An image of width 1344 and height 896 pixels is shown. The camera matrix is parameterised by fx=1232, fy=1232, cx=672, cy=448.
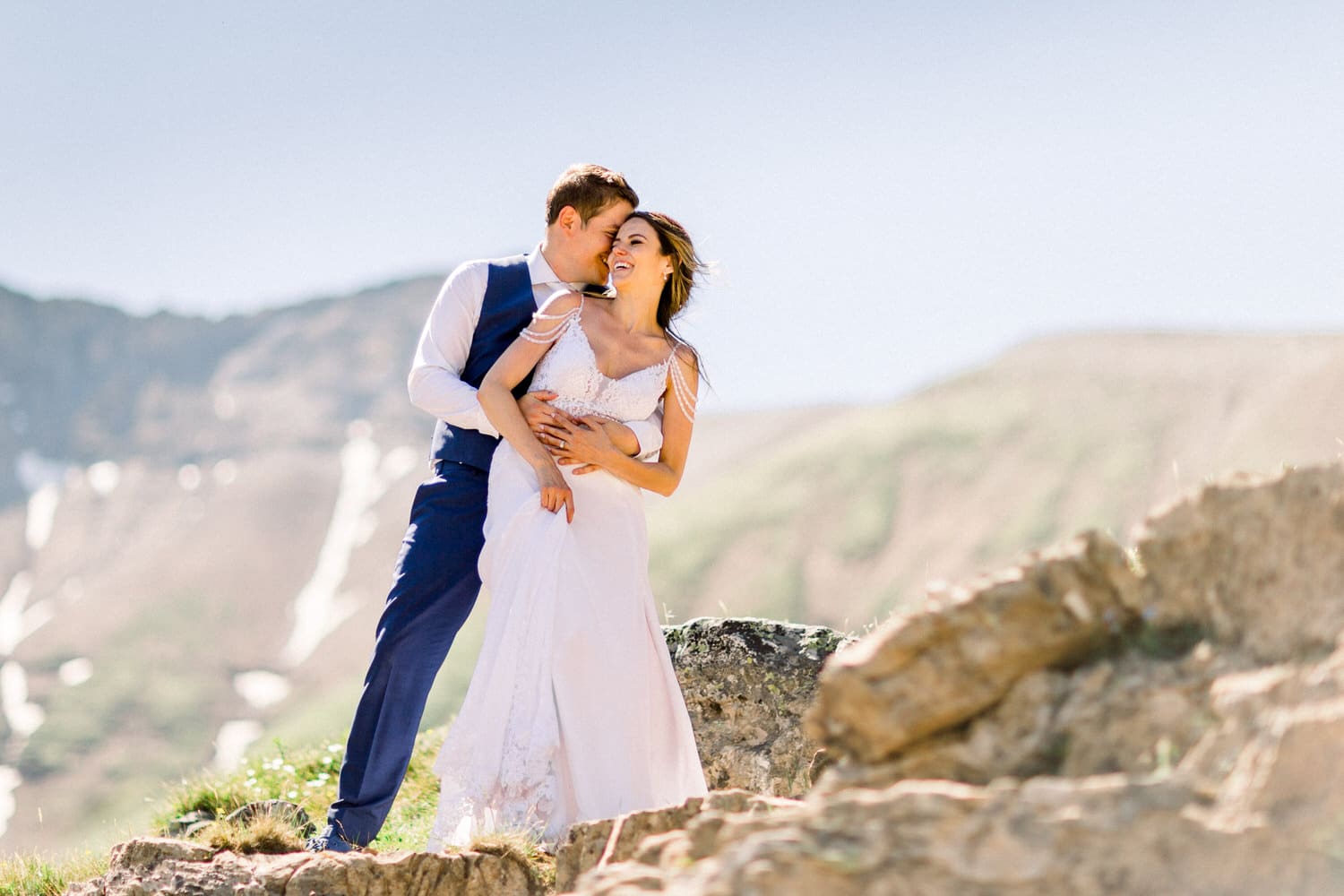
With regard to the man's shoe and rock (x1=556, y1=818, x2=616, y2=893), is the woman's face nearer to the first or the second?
rock (x1=556, y1=818, x2=616, y2=893)

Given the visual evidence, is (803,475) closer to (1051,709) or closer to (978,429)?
(978,429)

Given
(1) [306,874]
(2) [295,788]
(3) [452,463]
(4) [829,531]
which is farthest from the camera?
(4) [829,531]

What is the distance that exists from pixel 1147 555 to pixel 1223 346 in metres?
146

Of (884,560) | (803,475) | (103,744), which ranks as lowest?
(103,744)

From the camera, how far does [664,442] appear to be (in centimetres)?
629

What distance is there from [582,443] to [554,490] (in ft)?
0.90

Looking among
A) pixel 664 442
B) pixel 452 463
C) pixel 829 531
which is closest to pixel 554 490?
pixel 664 442

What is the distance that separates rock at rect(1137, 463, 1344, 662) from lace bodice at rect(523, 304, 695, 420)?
3801mm

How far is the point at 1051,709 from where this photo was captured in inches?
96.3

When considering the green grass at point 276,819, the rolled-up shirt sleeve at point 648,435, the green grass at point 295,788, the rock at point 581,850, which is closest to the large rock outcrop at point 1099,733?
the rock at point 581,850

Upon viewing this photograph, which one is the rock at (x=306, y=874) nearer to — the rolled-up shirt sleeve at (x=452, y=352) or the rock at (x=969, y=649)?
the rolled-up shirt sleeve at (x=452, y=352)

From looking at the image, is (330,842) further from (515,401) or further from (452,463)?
(515,401)

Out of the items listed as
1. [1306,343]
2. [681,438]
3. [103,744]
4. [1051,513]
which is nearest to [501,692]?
[681,438]

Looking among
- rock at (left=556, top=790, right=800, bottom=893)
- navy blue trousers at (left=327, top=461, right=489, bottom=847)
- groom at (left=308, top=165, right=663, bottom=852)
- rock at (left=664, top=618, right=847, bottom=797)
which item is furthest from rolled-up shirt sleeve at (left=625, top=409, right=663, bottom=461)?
rock at (left=556, top=790, right=800, bottom=893)
